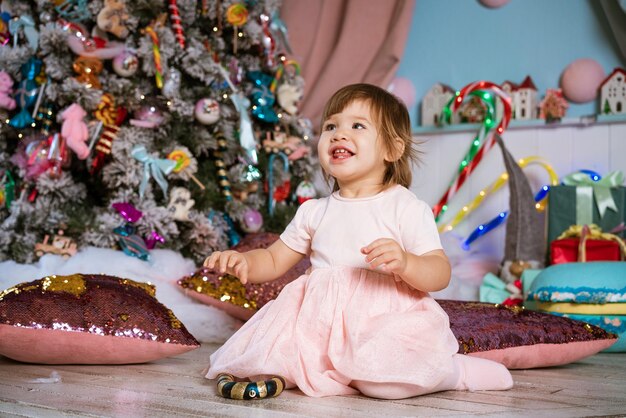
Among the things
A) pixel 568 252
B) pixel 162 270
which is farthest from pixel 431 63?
pixel 162 270

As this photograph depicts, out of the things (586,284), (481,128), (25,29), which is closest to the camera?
(586,284)

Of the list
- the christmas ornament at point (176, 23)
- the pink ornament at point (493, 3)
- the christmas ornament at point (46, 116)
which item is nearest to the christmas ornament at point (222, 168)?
the christmas ornament at point (176, 23)

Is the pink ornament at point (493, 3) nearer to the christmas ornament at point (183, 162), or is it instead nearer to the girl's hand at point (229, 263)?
the christmas ornament at point (183, 162)

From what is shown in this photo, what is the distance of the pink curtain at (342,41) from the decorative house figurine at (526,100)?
53 cm

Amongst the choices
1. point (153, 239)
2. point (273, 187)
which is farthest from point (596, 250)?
point (153, 239)

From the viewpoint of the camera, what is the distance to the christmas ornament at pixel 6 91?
2.79 metres

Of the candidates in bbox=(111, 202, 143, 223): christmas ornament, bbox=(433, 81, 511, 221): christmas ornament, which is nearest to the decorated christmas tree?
bbox=(111, 202, 143, 223): christmas ornament

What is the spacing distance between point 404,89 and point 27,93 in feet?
5.42

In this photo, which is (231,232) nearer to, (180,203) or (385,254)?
(180,203)

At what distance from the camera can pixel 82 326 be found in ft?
5.93

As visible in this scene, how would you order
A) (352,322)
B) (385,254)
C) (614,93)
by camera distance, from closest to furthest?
1. (385,254)
2. (352,322)
3. (614,93)

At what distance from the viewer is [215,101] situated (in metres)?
2.80

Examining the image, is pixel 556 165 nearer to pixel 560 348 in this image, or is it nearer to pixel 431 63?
pixel 431 63

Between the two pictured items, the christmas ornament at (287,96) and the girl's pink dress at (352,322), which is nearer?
the girl's pink dress at (352,322)
